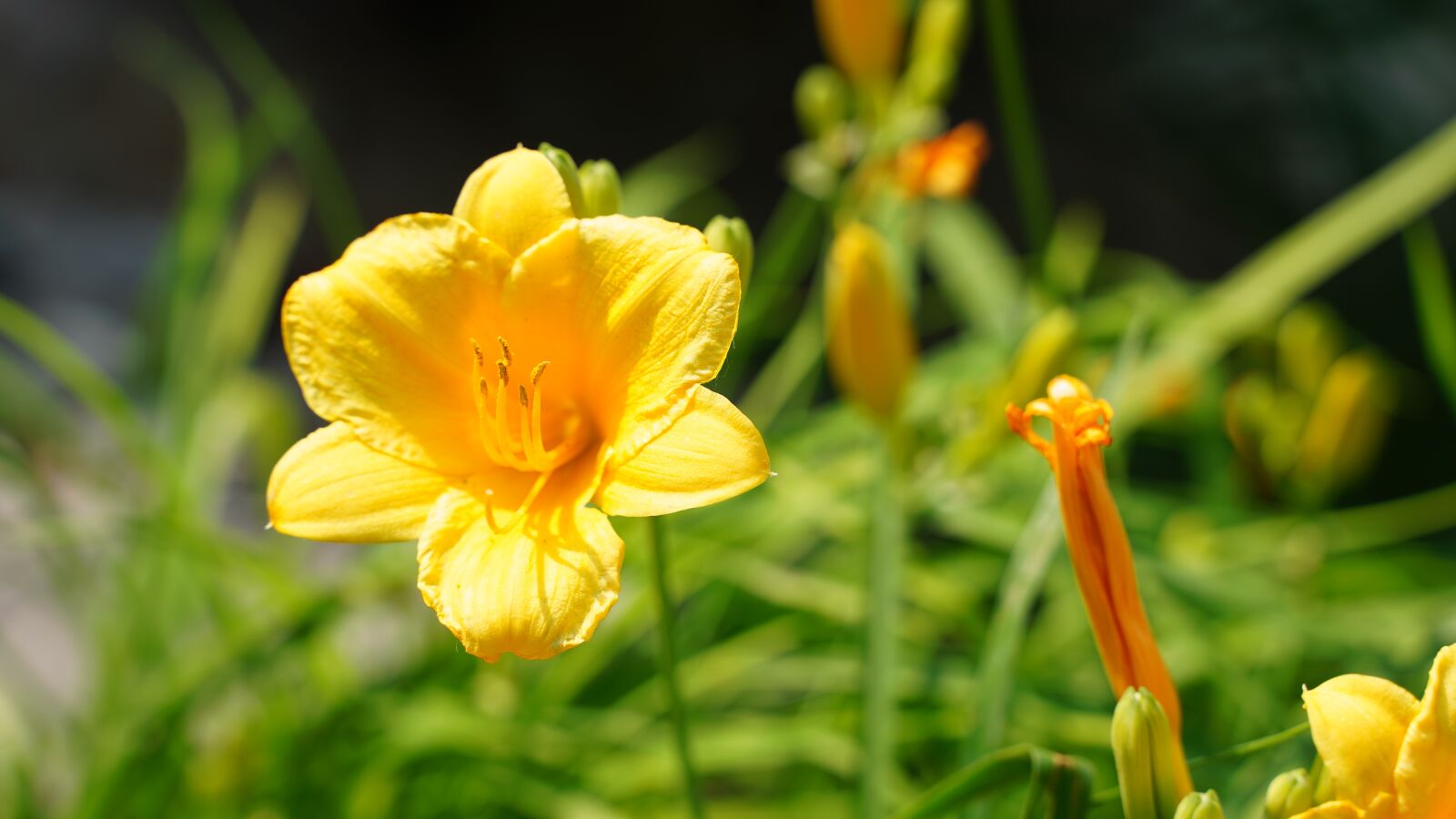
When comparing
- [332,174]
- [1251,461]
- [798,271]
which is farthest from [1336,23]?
[332,174]

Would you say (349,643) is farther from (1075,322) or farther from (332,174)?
(1075,322)

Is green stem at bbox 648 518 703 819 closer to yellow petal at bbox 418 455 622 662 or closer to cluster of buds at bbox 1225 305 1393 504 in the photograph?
yellow petal at bbox 418 455 622 662

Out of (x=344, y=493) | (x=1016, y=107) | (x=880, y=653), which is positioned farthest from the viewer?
(x=1016, y=107)

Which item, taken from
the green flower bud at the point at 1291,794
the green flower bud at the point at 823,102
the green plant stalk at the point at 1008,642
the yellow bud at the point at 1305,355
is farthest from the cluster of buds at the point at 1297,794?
the yellow bud at the point at 1305,355

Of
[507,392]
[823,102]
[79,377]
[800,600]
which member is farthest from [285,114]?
[507,392]

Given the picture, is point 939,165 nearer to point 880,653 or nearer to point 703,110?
point 880,653

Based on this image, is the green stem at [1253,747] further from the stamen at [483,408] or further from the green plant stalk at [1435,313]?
the green plant stalk at [1435,313]
